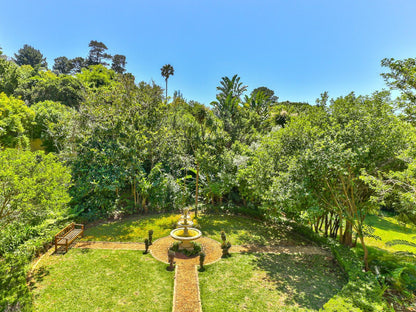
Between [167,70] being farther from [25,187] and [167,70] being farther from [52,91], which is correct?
[25,187]

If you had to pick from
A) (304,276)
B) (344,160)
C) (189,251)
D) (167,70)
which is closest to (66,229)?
(189,251)

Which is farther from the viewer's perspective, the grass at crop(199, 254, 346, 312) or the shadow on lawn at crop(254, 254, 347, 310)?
the shadow on lawn at crop(254, 254, 347, 310)

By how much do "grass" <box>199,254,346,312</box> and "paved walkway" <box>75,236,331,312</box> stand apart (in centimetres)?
44

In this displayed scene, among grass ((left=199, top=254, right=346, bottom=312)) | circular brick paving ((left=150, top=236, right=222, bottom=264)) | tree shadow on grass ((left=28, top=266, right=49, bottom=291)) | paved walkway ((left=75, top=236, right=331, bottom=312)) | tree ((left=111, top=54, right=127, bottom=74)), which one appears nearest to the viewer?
grass ((left=199, top=254, right=346, bottom=312))

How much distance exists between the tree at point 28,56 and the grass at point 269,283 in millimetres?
98151

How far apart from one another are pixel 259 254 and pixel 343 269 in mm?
4167

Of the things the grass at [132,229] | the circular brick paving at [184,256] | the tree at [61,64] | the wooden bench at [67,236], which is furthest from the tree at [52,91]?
the circular brick paving at [184,256]

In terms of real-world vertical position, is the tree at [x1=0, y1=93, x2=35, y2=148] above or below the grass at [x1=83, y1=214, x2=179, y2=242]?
above

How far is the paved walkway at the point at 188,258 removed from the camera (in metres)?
7.72

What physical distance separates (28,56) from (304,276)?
107m

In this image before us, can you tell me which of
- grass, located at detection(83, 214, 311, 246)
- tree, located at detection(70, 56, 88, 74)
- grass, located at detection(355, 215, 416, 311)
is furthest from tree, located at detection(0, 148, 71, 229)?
tree, located at detection(70, 56, 88, 74)

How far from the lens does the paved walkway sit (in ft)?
25.3

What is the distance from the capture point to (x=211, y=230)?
1484 centimetres

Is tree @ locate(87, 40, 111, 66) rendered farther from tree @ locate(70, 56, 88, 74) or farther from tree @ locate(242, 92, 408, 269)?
tree @ locate(242, 92, 408, 269)
